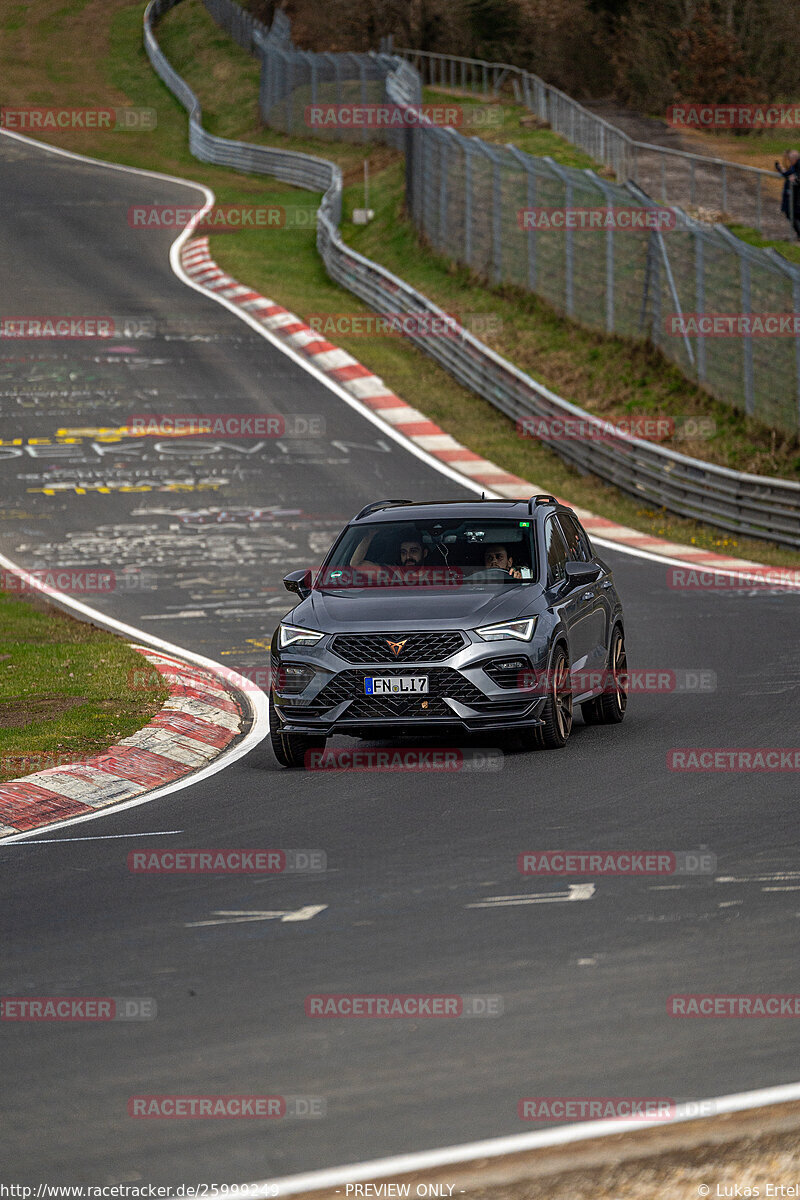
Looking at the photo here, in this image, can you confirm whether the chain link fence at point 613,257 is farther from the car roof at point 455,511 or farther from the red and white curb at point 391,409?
the car roof at point 455,511

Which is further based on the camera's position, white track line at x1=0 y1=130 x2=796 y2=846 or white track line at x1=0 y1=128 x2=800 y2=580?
white track line at x1=0 y1=128 x2=800 y2=580

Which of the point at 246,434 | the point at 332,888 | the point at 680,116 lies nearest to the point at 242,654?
the point at 332,888

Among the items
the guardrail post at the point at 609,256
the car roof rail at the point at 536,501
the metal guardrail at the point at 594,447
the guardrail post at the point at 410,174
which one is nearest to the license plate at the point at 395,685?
the car roof rail at the point at 536,501

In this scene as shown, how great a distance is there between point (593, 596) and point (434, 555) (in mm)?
1388

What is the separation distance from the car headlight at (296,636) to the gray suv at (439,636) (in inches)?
0.4

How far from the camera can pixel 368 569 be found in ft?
40.6

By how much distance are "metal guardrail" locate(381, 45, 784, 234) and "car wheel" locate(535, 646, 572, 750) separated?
26.3m

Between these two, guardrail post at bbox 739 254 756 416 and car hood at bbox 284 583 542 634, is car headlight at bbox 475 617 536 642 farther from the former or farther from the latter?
guardrail post at bbox 739 254 756 416

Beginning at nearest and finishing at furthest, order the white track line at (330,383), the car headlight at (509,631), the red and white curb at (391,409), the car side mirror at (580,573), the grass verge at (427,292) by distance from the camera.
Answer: the car headlight at (509,631), the car side mirror at (580,573), the white track line at (330,383), the red and white curb at (391,409), the grass verge at (427,292)

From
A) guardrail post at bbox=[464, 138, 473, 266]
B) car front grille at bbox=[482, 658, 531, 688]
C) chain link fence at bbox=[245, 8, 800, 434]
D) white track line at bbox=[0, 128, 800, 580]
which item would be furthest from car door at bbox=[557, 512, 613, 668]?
guardrail post at bbox=[464, 138, 473, 266]

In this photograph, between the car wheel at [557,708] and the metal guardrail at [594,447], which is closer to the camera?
the car wheel at [557,708]

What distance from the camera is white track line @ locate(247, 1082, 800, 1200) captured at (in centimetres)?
459

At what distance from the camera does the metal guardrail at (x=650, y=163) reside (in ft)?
123

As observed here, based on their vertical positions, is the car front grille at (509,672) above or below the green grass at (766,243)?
above
